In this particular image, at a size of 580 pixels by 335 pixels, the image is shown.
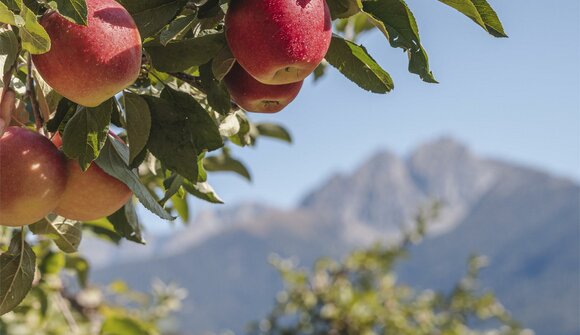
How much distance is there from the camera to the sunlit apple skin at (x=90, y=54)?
0.96 m

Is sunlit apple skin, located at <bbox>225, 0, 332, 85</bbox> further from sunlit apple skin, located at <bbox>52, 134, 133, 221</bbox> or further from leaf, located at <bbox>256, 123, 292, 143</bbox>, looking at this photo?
leaf, located at <bbox>256, 123, 292, 143</bbox>

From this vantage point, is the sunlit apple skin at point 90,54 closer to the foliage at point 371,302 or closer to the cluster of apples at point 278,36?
the cluster of apples at point 278,36

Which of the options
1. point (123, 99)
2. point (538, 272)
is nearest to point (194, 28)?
point (123, 99)

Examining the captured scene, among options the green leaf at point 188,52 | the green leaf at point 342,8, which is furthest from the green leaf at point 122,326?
the green leaf at point 342,8

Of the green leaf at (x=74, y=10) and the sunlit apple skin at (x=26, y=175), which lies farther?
the sunlit apple skin at (x=26, y=175)

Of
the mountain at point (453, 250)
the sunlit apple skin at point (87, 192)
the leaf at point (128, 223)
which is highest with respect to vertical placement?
the sunlit apple skin at point (87, 192)

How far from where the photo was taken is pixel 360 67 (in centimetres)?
112

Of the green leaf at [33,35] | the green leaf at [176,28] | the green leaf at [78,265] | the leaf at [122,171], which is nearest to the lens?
the green leaf at [33,35]

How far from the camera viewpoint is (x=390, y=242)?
700 centimetres

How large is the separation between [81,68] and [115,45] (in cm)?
5

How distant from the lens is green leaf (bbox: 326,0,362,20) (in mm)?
1067

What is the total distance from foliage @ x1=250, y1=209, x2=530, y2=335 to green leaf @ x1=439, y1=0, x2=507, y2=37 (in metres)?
4.66

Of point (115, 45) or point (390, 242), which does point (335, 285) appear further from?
point (115, 45)

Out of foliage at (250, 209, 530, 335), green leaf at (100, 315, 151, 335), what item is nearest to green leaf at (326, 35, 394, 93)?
green leaf at (100, 315, 151, 335)
